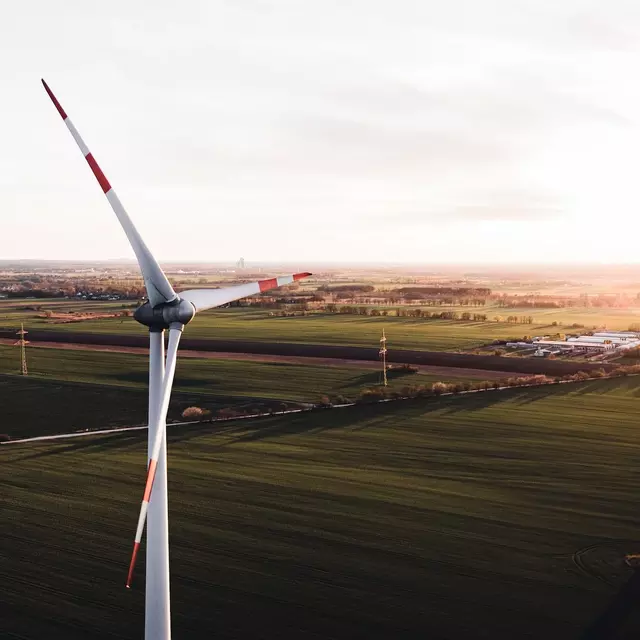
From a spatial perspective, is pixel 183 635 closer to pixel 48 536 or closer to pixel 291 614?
pixel 291 614

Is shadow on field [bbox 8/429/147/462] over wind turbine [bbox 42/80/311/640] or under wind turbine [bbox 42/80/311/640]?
under

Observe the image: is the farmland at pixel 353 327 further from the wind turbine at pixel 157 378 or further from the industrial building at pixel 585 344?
the wind turbine at pixel 157 378

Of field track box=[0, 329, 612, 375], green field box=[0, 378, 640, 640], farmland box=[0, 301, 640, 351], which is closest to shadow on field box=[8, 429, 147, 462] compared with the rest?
green field box=[0, 378, 640, 640]

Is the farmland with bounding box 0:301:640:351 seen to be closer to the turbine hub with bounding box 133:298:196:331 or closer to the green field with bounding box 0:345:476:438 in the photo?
the green field with bounding box 0:345:476:438

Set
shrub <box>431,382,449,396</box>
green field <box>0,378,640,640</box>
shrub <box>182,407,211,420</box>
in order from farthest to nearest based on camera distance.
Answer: shrub <box>431,382,449,396</box>
shrub <box>182,407,211,420</box>
green field <box>0,378,640,640</box>

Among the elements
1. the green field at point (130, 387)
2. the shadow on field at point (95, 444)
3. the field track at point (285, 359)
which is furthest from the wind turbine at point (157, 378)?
the field track at point (285, 359)

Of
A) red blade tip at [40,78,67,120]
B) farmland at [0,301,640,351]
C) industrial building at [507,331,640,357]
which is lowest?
industrial building at [507,331,640,357]
